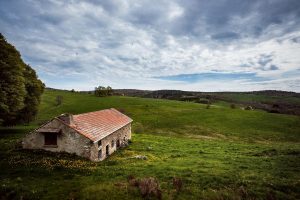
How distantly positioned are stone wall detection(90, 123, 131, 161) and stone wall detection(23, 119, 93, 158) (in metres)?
0.91

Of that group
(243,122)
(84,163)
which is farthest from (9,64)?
(243,122)

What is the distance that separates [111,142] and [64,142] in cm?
714

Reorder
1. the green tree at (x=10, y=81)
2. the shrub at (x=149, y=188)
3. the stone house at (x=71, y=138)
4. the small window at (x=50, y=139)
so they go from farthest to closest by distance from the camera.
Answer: the green tree at (x=10, y=81), the small window at (x=50, y=139), the stone house at (x=71, y=138), the shrub at (x=149, y=188)

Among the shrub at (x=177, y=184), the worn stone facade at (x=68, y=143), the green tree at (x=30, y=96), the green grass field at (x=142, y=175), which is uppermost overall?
the green tree at (x=30, y=96)

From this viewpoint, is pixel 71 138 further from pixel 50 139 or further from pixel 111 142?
pixel 111 142

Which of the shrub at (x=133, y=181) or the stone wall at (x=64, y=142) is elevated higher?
the stone wall at (x=64, y=142)

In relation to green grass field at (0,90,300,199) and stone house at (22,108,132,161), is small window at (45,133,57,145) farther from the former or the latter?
green grass field at (0,90,300,199)

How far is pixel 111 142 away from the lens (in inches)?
1283

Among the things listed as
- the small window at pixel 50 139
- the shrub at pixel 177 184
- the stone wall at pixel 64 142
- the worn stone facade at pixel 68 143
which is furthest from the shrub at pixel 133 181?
the small window at pixel 50 139

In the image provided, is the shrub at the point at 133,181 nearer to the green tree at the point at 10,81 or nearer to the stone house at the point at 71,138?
the stone house at the point at 71,138

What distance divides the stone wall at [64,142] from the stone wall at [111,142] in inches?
35.7

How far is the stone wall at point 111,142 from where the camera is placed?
26.5 metres

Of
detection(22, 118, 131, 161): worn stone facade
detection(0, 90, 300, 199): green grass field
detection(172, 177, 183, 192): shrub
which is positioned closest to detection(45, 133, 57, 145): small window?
detection(22, 118, 131, 161): worn stone facade

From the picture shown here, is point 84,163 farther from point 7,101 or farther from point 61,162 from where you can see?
point 7,101
